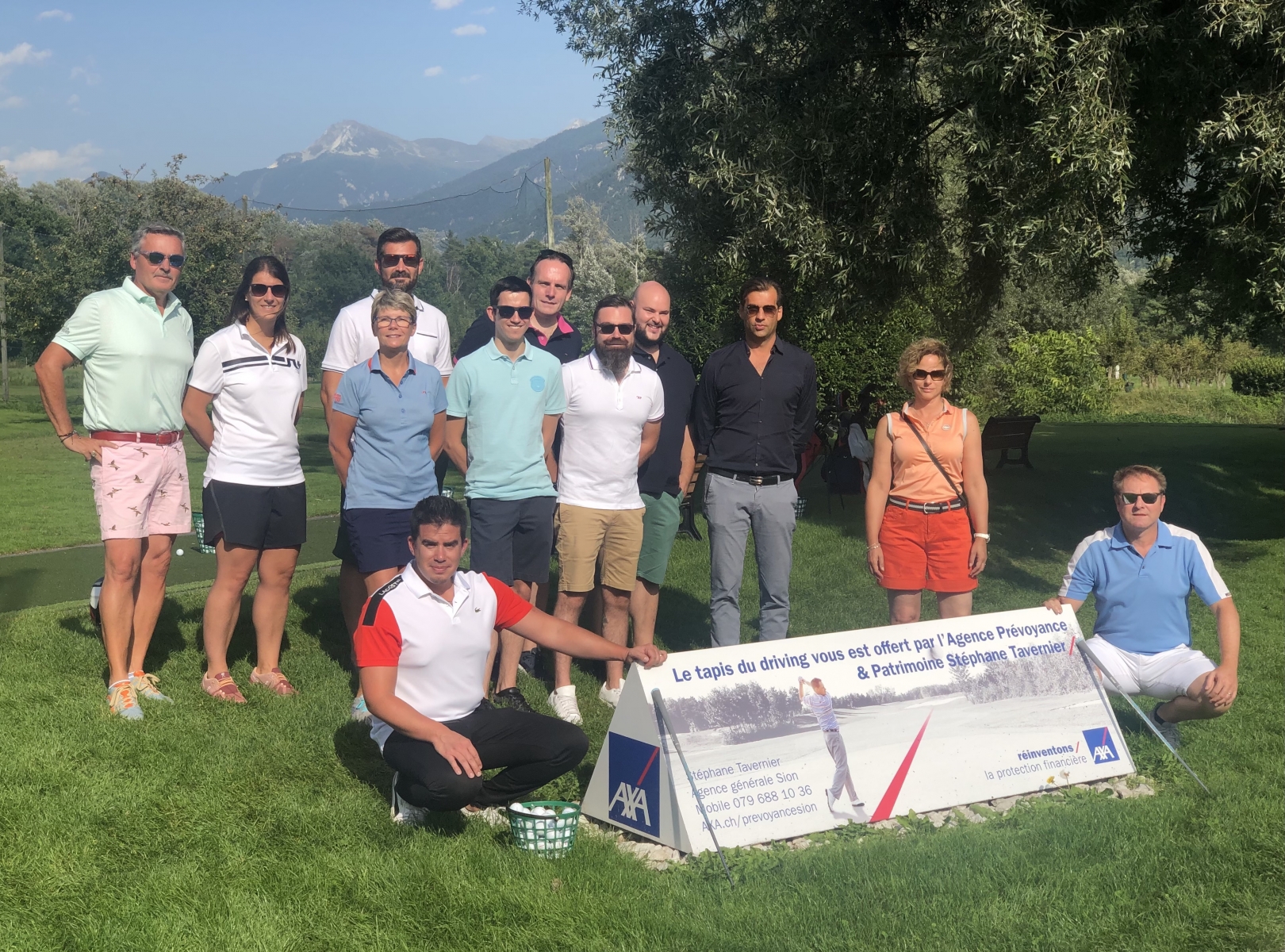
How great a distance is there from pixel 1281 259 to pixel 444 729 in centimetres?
823

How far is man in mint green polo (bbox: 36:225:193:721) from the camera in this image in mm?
5750

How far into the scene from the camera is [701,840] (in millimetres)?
4422

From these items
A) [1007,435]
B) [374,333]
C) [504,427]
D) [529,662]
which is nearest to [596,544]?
[504,427]

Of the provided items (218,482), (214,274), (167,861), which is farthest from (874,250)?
(214,274)

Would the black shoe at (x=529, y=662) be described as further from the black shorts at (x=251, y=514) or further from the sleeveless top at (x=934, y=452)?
Result: the sleeveless top at (x=934, y=452)

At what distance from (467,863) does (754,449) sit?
2823 millimetres

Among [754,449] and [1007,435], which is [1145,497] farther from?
[1007,435]

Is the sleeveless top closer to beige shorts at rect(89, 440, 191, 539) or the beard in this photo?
the beard

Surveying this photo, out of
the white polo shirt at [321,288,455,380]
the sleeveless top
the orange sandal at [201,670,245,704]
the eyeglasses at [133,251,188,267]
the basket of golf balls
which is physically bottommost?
the orange sandal at [201,670,245,704]

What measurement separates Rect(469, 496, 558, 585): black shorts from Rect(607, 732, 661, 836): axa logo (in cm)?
146

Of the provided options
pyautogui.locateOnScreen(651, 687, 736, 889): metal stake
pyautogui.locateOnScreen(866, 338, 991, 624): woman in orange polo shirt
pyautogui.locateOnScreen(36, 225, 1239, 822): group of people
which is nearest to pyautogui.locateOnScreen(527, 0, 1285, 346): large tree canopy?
pyautogui.locateOnScreen(866, 338, 991, 624): woman in orange polo shirt

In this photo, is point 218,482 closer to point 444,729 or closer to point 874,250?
point 444,729

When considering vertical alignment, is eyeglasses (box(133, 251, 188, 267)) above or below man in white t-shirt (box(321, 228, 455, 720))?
above

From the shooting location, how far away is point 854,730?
15.9 feet
